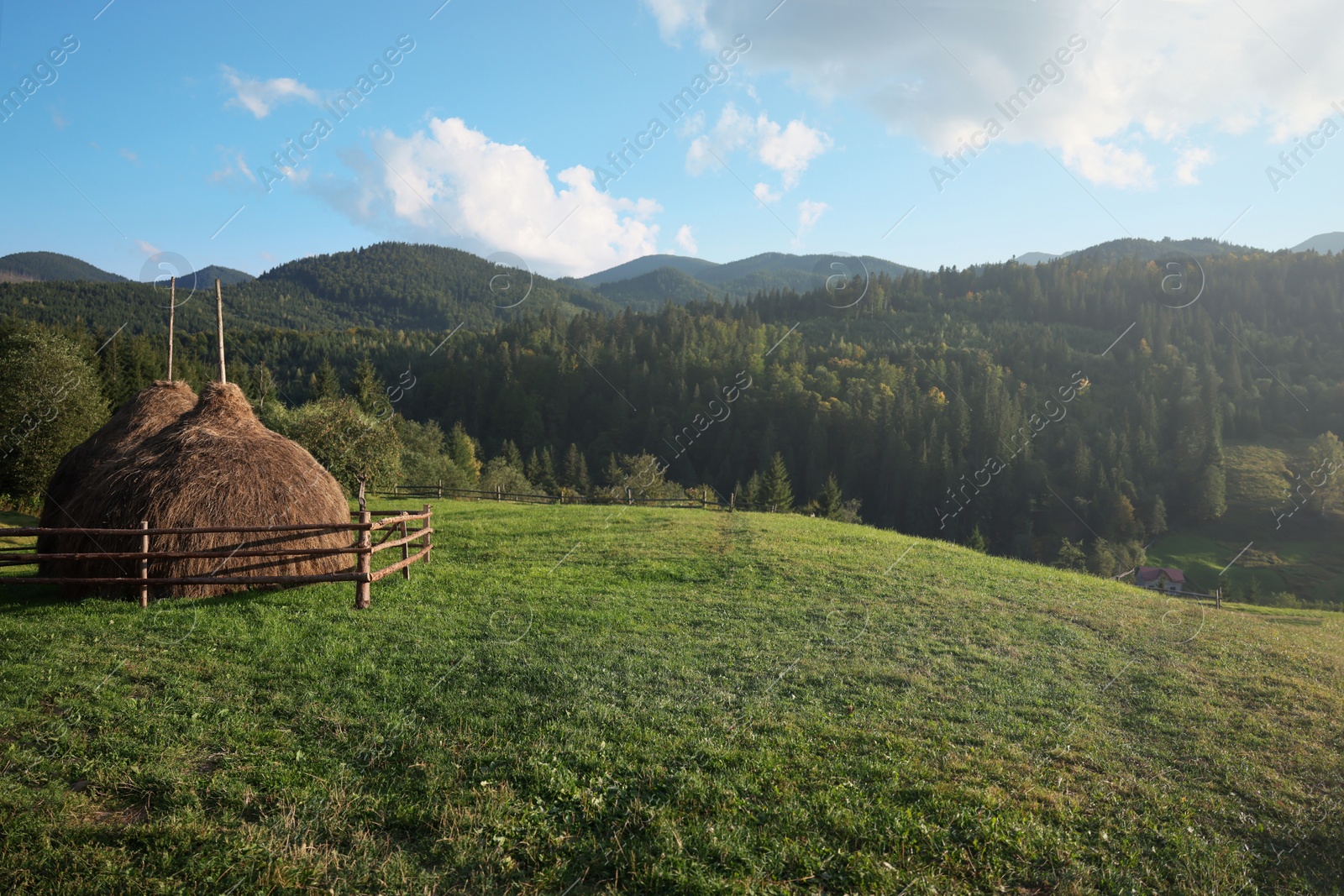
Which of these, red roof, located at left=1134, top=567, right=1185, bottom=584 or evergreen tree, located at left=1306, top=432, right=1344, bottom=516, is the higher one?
evergreen tree, located at left=1306, top=432, right=1344, bottom=516

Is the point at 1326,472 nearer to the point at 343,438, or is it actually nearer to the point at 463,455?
the point at 463,455

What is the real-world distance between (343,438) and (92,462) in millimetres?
23487

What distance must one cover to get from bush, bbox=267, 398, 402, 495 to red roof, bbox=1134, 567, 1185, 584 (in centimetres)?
8058

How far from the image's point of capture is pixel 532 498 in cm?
5291

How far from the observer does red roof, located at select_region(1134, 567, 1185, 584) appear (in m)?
74.0

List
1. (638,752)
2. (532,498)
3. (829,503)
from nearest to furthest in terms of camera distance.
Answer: (638,752) < (532,498) < (829,503)

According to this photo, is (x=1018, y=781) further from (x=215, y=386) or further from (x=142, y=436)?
(x=142, y=436)

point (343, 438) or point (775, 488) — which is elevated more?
point (343, 438)

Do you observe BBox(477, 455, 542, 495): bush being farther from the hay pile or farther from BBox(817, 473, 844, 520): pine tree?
the hay pile

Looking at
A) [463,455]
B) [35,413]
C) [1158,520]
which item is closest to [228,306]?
[463,455]

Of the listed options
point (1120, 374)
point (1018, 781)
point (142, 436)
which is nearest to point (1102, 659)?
point (1018, 781)

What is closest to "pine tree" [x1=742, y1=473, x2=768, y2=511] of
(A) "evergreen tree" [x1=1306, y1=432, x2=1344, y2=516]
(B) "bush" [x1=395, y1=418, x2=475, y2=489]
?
(B) "bush" [x1=395, y1=418, x2=475, y2=489]

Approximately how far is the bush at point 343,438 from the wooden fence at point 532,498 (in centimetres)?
361

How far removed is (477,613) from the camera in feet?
38.8
